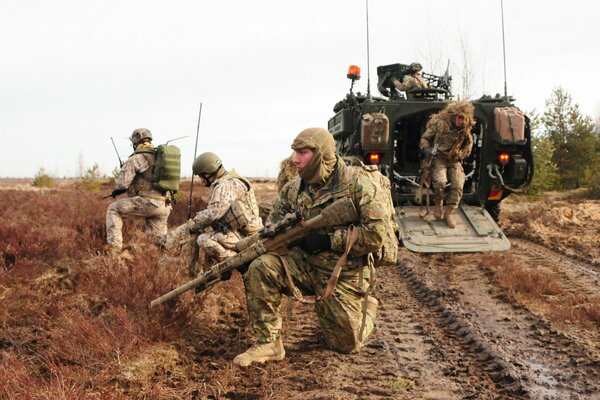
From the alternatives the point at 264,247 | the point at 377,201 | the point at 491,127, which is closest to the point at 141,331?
the point at 264,247

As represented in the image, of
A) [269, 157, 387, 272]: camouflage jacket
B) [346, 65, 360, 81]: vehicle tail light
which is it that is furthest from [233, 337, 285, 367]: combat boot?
[346, 65, 360, 81]: vehicle tail light

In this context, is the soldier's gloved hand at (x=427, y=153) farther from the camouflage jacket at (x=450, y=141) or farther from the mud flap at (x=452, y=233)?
the mud flap at (x=452, y=233)

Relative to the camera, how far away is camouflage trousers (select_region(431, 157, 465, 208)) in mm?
8680

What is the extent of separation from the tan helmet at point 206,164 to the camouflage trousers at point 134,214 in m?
2.05

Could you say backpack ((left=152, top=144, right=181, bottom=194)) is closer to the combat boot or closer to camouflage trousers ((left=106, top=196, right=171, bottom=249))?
camouflage trousers ((left=106, top=196, right=171, bottom=249))

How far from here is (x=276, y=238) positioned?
4.34m

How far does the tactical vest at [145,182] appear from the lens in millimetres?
8055

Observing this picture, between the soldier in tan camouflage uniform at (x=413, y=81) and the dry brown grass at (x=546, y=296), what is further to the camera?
the soldier in tan camouflage uniform at (x=413, y=81)

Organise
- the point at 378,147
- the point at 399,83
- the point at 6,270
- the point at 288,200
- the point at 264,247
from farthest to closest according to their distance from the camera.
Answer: the point at 399,83, the point at 378,147, the point at 6,270, the point at 288,200, the point at 264,247

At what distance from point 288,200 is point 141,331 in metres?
1.51

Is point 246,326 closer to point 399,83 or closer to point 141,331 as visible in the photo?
point 141,331

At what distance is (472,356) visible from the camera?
430 centimetres

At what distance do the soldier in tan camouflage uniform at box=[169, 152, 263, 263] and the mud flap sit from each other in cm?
311

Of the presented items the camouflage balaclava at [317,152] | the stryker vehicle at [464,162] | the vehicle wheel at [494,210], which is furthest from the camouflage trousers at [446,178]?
the camouflage balaclava at [317,152]
